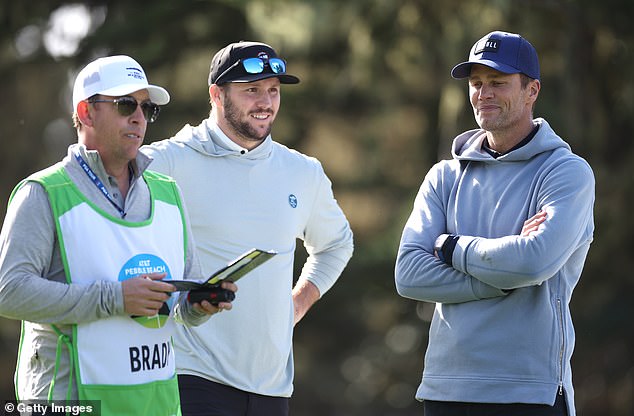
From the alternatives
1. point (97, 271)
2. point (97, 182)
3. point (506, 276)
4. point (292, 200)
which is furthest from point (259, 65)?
point (97, 271)

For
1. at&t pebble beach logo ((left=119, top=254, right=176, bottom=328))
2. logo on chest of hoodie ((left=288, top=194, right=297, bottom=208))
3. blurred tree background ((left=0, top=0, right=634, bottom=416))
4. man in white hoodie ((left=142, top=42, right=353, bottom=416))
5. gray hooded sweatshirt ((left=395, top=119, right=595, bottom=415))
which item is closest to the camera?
at&t pebble beach logo ((left=119, top=254, right=176, bottom=328))

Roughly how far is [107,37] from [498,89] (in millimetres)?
12879

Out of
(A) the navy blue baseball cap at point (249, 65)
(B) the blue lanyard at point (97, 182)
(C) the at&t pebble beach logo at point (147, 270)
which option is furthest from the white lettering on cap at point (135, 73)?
(A) the navy blue baseball cap at point (249, 65)

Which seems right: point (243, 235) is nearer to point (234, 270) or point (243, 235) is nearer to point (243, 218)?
point (243, 218)

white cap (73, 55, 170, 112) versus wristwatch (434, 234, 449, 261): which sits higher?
white cap (73, 55, 170, 112)

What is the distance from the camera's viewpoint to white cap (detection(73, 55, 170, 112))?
4566 mm

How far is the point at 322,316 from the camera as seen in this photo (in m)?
19.8

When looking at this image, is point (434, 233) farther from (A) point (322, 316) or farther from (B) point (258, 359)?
(A) point (322, 316)

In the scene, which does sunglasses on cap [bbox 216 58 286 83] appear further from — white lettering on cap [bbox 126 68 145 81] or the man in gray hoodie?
white lettering on cap [bbox 126 68 145 81]

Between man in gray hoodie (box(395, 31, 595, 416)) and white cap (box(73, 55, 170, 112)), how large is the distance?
1451mm

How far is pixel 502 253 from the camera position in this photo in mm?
4926

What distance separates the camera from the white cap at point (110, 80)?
180 inches
